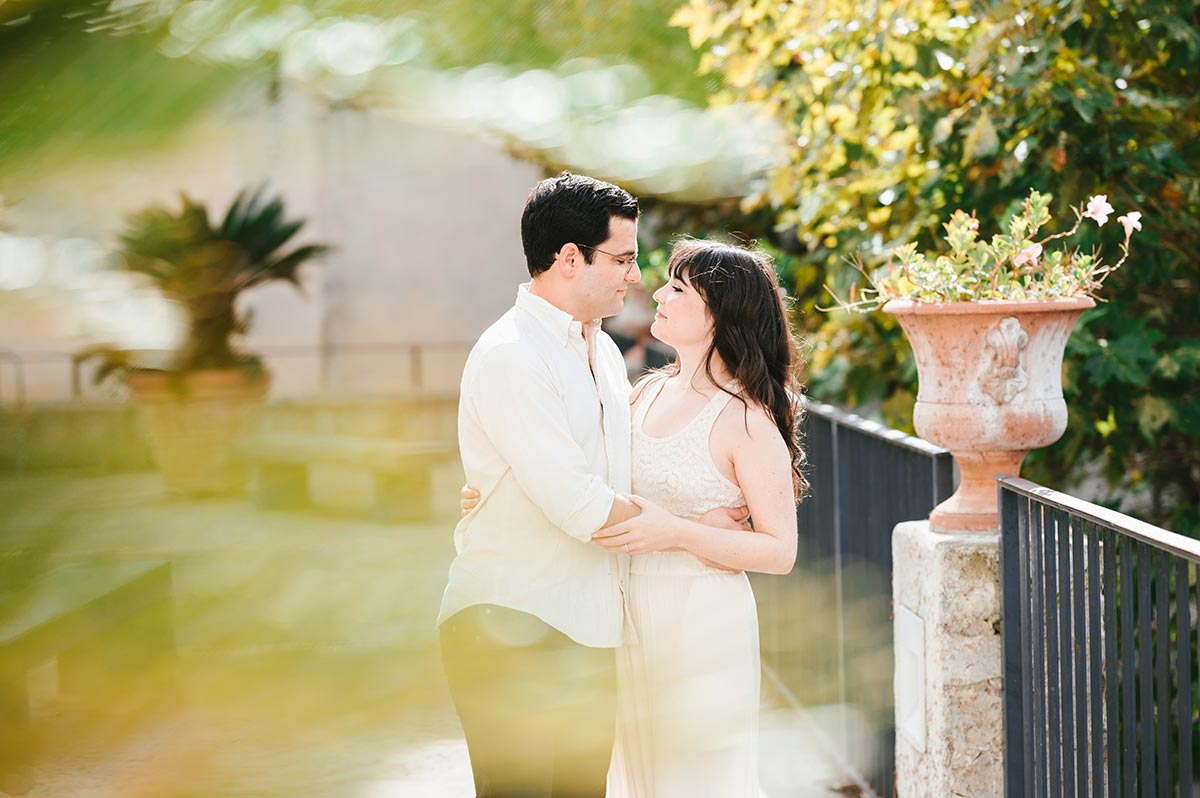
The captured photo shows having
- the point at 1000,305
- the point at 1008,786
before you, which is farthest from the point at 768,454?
the point at 1008,786

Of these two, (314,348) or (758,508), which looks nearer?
(314,348)

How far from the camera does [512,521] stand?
211 cm

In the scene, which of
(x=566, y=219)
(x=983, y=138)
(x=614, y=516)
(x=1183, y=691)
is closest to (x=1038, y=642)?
(x=1183, y=691)

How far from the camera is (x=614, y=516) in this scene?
6.65 feet

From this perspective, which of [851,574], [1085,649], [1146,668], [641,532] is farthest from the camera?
[851,574]

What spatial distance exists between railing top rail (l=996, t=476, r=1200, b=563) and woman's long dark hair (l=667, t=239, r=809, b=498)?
1.90 ft

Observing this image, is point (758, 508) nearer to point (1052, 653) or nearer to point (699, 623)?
point (699, 623)

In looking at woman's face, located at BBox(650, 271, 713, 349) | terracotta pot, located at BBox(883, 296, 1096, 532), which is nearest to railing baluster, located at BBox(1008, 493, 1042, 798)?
terracotta pot, located at BBox(883, 296, 1096, 532)

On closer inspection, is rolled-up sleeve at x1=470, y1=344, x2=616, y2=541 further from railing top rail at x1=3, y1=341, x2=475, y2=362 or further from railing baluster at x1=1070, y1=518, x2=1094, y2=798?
railing top rail at x1=3, y1=341, x2=475, y2=362

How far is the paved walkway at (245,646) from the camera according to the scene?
0.42 meters

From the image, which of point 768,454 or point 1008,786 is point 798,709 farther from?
point 768,454

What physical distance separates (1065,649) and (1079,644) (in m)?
0.08

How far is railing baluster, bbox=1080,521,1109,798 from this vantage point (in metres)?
2.52

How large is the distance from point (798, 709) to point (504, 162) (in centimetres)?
479
